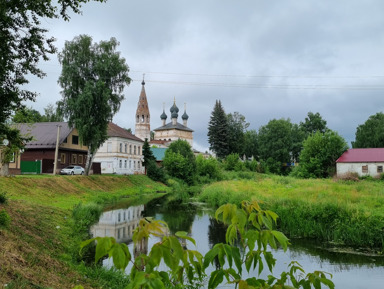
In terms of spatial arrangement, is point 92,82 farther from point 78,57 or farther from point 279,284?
point 279,284

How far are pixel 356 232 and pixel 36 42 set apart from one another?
45.4 feet

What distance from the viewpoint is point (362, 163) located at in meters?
46.7

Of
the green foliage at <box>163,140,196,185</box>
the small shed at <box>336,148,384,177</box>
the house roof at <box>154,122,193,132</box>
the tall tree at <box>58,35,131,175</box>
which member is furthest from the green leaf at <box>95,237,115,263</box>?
the house roof at <box>154,122,193,132</box>

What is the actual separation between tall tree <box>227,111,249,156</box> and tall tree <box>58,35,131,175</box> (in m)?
47.0

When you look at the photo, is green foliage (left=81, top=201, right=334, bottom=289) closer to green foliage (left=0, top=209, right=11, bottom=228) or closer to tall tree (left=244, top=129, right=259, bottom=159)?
green foliage (left=0, top=209, right=11, bottom=228)

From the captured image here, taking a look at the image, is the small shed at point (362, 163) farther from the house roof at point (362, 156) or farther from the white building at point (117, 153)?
the white building at point (117, 153)

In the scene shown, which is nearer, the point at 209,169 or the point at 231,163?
the point at 209,169

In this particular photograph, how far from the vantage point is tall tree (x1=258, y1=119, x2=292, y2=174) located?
73.0 m

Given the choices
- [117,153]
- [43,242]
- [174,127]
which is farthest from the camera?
[174,127]

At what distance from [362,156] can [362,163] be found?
4.58 ft

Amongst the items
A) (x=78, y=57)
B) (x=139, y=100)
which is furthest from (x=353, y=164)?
(x=139, y=100)

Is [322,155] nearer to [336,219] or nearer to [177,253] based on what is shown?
[336,219]

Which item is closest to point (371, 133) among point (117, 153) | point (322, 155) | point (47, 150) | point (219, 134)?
point (322, 155)

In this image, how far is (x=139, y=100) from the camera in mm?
99375
